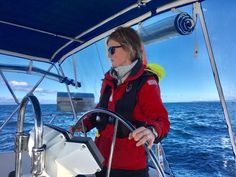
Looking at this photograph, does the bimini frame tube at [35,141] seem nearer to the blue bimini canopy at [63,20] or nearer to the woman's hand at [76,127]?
the woman's hand at [76,127]

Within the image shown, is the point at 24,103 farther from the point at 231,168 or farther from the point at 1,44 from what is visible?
the point at 231,168

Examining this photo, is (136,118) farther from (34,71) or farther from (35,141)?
(34,71)

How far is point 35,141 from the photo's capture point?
0.73 meters

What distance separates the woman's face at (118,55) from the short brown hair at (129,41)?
0.02 metres

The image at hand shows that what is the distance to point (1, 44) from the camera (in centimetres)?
290

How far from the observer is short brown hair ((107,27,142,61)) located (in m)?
1.39

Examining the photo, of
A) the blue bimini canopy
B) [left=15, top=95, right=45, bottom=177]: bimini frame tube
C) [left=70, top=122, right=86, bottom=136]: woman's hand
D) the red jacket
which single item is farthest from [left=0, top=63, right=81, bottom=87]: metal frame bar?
[left=15, top=95, right=45, bottom=177]: bimini frame tube

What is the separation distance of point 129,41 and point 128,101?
306mm

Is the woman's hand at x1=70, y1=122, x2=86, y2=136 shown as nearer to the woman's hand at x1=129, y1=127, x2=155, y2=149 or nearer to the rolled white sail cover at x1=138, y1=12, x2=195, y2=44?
the woman's hand at x1=129, y1=127, x2=155, y2=149

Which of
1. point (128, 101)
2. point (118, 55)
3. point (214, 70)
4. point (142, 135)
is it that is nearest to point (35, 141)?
point (142, 135)

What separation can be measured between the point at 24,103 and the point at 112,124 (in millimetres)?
543

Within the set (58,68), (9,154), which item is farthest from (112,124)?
(9,154)

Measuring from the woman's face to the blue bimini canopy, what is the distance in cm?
54

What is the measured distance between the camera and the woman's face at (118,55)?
4.52 feet
